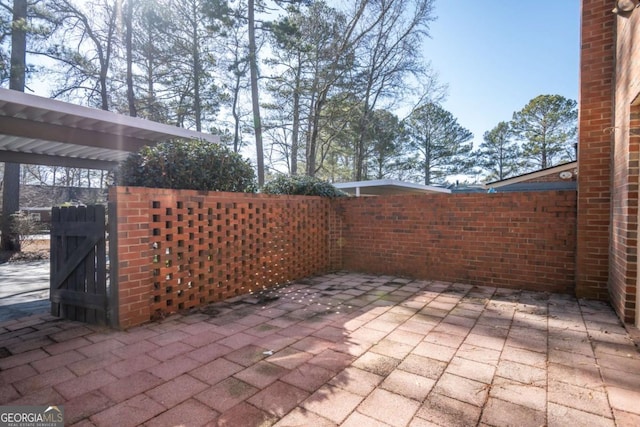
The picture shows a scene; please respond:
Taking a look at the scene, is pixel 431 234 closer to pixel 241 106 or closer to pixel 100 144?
pixel 100 144

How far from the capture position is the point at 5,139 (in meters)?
4.66

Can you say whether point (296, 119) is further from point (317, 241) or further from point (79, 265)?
point (79, 265)

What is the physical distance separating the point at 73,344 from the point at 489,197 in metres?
5.35

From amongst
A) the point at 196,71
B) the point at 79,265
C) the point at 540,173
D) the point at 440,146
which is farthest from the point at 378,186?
the point at 440,146

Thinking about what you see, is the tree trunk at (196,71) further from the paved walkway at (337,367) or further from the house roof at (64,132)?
the paved walkway at (337,367)

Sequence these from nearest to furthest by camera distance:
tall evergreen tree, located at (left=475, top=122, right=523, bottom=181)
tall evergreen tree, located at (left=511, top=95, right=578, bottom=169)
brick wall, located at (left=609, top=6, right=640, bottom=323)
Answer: brick wall, located at (left=609, top=6, right=640, bottom=323), tall evergreen tree, located at (left=511, top=95, right=578, bottom=169), tall evergreen tree, located at (left=475, top=122, right=523, bottom=181)

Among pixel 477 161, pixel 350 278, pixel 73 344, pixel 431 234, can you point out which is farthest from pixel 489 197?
pixel 477 161

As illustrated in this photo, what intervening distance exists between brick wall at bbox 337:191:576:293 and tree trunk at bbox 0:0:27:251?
10.3 metres

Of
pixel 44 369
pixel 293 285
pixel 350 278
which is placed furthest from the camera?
→ pixel 350 278

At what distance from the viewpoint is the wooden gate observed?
320cm

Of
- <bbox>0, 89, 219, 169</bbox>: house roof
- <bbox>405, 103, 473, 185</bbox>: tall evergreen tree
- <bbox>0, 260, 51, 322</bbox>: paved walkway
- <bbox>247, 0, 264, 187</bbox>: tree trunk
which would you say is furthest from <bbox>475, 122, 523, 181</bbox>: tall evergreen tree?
<bbox>0, 260, 51, 322</bbox>: paved walkway

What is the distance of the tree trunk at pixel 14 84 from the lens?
9.10 m

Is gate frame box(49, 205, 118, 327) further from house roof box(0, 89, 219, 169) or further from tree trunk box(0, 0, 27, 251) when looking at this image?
tree trunk box(0, 0, 27, 251)

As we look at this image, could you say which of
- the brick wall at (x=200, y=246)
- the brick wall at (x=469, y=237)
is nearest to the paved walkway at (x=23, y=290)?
the brick wall at (x=200, y=246)
